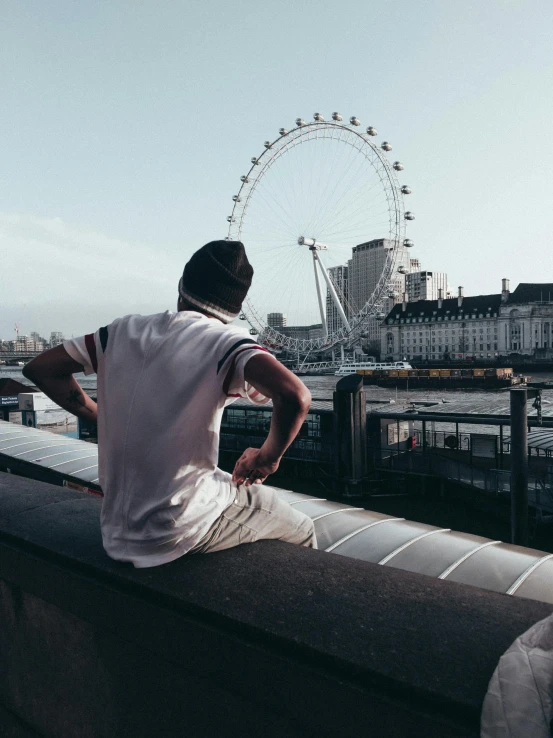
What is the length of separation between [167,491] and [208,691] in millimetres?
515

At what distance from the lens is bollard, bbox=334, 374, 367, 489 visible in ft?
51.7

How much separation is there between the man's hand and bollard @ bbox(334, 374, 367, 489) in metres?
13.8

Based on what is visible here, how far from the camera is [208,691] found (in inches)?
62.3

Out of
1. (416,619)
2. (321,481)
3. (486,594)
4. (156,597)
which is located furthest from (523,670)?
(321,481)

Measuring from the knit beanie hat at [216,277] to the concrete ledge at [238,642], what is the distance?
761 mm

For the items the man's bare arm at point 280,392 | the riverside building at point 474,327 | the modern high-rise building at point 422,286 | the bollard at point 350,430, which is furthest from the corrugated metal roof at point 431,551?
the modern high-rise building at point 422,286

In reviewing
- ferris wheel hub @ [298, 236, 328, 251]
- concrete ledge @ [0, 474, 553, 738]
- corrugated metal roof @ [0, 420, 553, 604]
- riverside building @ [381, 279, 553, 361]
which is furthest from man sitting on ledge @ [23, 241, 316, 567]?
riverside building @ [381, 279, 553, 361]

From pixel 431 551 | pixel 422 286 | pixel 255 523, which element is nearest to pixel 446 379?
pixel 431 551

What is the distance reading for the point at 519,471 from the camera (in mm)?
9398

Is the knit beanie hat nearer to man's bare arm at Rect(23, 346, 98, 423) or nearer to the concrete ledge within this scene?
man's bare arm at Rect(23, 346, 98, 423)

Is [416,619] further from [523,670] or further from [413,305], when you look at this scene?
[413,305]

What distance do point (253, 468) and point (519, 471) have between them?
8484 millimetres

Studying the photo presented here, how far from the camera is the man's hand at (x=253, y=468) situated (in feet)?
5.91

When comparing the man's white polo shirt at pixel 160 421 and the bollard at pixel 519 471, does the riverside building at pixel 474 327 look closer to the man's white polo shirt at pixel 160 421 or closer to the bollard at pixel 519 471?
the bollard at pixel 519 471
